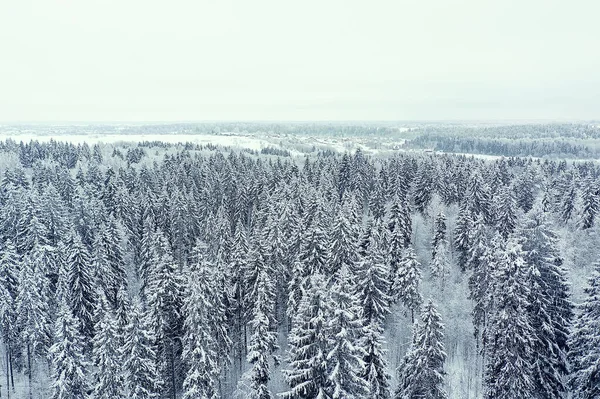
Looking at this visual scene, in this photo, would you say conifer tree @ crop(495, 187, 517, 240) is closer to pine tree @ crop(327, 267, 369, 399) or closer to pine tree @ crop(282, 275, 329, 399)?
pine tree @ crop(327, 267, 369, 399)

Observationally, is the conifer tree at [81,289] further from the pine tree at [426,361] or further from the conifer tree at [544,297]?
the conifer tree at [544,297]

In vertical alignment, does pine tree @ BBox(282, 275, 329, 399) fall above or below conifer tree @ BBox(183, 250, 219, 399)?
above

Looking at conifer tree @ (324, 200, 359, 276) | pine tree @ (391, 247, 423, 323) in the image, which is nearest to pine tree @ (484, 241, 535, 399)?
pine tree @ (391, 247, 423, 323)

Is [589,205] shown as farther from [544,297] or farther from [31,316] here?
[31,316]

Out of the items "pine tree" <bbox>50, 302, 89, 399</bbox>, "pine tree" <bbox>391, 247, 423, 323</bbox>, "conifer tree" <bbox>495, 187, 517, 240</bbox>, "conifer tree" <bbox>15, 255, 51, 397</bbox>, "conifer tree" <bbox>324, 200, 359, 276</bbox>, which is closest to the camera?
"pine tree" <bbox>50, 302, 89, 399</bbox>

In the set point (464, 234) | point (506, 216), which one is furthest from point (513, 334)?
point (506, 216)

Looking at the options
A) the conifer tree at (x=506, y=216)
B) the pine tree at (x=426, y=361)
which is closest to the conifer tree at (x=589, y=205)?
the conifer tree at (x=506, y=216)
